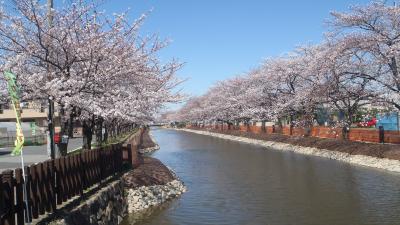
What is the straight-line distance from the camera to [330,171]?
2639cm

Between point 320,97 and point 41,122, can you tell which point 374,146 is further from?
point 41,122

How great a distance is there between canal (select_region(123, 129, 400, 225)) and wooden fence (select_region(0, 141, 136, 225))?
237cm

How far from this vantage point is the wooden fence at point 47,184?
875cm

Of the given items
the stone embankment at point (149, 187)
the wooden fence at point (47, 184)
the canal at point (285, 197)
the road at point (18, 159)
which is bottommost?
the canal at point (285, 197)

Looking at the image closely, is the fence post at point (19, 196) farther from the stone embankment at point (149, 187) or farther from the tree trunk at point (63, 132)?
the stone embankment at point (149, 187)

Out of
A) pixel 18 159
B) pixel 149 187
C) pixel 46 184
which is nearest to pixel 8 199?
pixel 46 184

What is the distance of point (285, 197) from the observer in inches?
734

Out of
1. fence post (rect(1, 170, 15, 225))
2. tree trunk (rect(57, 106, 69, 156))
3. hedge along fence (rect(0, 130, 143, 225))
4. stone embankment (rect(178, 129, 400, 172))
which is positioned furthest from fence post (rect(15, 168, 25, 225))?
stone embankment (rect(178, 129, 400, 172))

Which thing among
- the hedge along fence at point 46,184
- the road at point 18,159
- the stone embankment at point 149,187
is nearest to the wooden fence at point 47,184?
the hedge along fence at point 46,184

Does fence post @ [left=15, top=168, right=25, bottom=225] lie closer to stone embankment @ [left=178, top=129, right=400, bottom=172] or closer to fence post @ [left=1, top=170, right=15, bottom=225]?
fence post @ [left=1, top=170, right=15, bottom=225]

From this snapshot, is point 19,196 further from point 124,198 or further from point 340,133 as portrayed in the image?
point 340,133

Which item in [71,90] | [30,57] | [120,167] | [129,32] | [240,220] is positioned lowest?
[240,220]

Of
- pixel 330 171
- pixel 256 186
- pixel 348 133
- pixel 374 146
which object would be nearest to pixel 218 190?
pixel 256 186

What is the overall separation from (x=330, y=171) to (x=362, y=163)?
3.82 m
